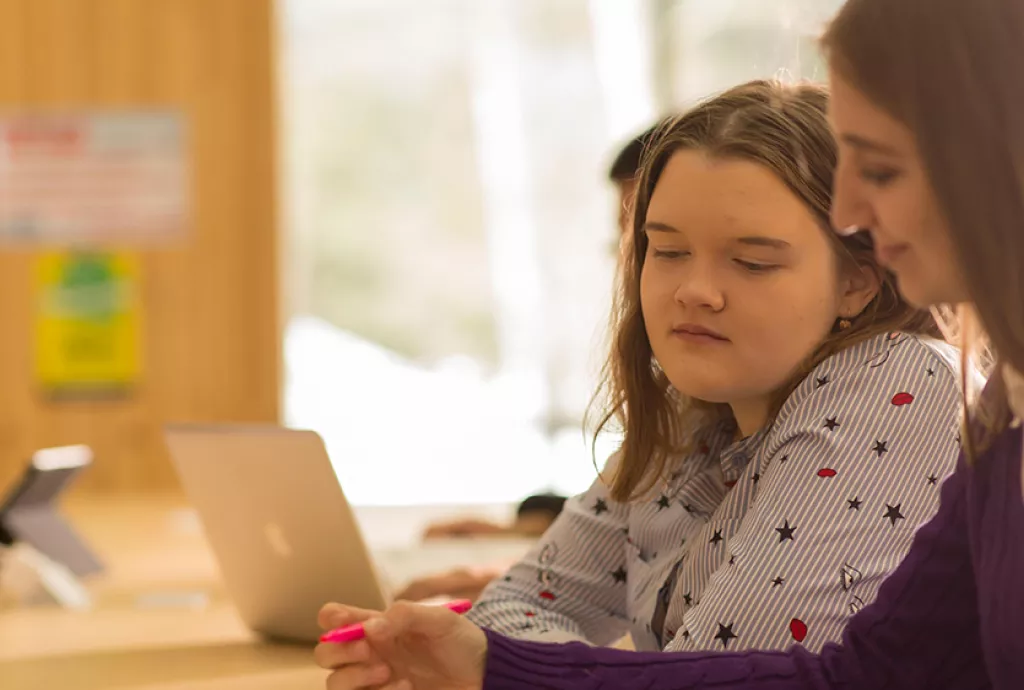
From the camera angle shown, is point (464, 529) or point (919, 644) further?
point (464, 529)

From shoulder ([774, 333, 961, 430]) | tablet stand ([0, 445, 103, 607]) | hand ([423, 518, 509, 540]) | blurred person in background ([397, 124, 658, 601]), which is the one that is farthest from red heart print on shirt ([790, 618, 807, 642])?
hand ([423, 518, 509, 540])

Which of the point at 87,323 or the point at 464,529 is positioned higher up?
the point at 87,323

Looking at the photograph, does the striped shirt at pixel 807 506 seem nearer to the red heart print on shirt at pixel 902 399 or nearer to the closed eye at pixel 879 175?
the red heart print on shirt at pixel 902 399

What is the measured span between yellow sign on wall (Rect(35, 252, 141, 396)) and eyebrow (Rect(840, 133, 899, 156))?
318 cm

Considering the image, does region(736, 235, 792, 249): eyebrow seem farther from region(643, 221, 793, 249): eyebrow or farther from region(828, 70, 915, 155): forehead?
region(828, 70, 915, 155): forehead

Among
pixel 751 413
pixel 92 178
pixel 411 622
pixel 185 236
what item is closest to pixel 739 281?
pixel 751 413

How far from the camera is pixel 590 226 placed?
3.80m

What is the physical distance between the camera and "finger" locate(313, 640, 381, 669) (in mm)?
903

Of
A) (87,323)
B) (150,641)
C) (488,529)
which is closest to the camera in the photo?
(150,641)

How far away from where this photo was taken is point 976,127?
68 cm

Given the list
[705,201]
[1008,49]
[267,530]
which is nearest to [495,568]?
[267,530]

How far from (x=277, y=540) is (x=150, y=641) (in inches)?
9.3

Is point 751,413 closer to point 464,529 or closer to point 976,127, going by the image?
point 976,127

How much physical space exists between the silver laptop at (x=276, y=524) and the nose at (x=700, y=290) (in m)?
0.42
